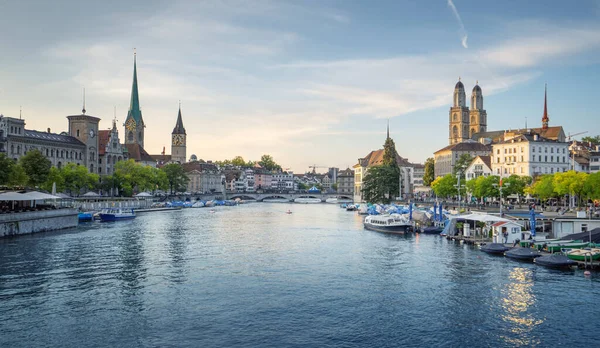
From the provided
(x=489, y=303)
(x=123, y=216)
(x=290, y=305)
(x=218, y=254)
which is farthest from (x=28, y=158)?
(x=489, y=303)

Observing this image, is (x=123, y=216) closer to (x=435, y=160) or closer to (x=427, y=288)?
(x=427, y=288)

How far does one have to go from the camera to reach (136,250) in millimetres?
47969

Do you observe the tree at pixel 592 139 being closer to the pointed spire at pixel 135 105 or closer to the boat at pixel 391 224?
the boat at pixel 391 224

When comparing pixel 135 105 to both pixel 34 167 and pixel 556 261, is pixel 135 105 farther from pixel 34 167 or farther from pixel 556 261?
pixel 556 261

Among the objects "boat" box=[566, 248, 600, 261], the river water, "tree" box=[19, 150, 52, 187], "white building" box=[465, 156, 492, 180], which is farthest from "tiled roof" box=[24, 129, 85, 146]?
"boat" box=[566, 248, 600, 261]

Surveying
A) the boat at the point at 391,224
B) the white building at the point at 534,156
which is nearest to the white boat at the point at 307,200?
the white building at the point at 534,156

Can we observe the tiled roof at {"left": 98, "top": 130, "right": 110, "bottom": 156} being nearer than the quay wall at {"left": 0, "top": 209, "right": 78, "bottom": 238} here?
No

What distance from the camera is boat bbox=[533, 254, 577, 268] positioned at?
37.4 meters

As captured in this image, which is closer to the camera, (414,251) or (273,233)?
(414,251)

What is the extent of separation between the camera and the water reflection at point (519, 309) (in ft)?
75.7

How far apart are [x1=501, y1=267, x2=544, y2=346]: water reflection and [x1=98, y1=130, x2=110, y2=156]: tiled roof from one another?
382ft

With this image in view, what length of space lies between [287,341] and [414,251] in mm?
28950

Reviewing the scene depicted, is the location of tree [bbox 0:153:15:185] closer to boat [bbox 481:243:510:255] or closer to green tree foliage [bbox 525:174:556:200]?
boat [bbox 481:243:510:255]

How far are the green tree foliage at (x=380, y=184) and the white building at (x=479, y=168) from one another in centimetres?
1707
